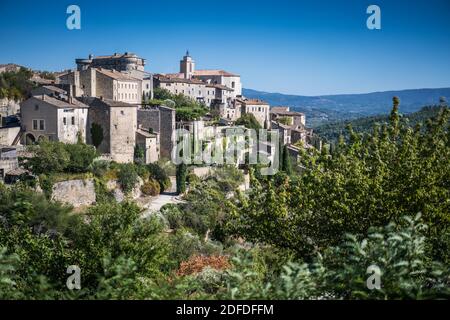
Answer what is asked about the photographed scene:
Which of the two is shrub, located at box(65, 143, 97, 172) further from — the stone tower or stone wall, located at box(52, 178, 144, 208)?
the stone tower

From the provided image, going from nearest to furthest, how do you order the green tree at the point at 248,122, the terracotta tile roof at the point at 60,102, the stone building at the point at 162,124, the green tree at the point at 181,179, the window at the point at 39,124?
1. the terracotta tile roof at the point at 60,102
2. the window at the point at 39,124
3. the green tree at the point at 181,179
4. the stone building at the point at 162,124
5. the green tree at the point at 248,122

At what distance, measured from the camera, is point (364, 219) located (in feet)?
45.6

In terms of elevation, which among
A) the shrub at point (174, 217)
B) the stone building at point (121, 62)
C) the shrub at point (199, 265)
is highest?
the stone building at point (121, 62)

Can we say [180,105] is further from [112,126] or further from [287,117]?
[287,117]

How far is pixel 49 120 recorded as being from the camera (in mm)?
39188

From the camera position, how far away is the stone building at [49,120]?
39094 mm

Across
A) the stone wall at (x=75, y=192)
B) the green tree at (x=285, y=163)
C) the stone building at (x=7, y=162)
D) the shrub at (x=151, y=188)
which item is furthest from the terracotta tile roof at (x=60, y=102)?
the green tree at (x=285, y=163)

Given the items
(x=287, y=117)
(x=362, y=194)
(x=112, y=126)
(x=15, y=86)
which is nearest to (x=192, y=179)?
(x=112, y=126)

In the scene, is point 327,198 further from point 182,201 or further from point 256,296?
point 182,201

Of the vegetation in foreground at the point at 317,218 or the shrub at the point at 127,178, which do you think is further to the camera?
the shrub at the point at 127,178

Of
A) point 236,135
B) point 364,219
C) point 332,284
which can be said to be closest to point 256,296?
point 332,284

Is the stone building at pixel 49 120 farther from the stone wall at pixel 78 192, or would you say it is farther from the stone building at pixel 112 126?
the stone wall at pixel 78 192

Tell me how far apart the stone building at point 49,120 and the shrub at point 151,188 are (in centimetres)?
648

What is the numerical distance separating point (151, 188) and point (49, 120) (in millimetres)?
9272
